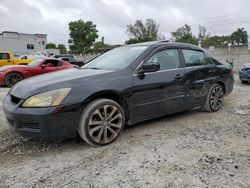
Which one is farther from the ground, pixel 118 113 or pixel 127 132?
pixel 118 113

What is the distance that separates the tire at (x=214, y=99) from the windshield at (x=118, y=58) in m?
1.86

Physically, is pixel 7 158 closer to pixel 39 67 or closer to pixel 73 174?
pixel 73 174

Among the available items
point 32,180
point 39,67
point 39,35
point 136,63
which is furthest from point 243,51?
point 39,35

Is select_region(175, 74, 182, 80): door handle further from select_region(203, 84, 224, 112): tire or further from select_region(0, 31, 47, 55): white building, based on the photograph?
select_region(0, 31, 47, 55): white building

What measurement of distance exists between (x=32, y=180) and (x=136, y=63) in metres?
2.21

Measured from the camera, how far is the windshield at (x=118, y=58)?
3999mm

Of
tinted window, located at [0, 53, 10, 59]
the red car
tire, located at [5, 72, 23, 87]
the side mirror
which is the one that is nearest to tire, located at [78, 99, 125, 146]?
the side mirror

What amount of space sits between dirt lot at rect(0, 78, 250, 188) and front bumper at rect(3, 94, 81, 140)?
12.5 inches

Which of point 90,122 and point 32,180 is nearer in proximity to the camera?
point 32,180

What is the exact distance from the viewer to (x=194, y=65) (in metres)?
4.76

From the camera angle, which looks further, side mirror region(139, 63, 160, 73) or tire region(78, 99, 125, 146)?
side mirror region(139, 63, 160, 73)

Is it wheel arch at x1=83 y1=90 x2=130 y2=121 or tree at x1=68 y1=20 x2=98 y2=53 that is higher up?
tree at x1=68 y1=20 x2=98 y2=53

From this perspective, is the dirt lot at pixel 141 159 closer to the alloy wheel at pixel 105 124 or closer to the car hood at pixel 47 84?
the alloy wheel at pixel 105 124

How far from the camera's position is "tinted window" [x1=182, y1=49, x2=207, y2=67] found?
467 centimetres
